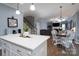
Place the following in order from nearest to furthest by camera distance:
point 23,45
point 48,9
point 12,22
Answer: point 23,45
point 48,9
point 12,22

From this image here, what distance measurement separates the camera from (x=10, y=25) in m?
2.20

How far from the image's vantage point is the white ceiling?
2010 mm

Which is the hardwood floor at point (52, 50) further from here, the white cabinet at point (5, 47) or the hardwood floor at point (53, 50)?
the white cabinet at point (5, 47)

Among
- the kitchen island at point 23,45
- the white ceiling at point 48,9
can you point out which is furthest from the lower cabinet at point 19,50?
the white ceiling at point 48,9

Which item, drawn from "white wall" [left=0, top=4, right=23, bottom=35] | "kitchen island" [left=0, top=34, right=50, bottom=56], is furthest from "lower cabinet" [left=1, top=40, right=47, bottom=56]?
"white wall" [left=0, top=4, right=23, bottom=35]

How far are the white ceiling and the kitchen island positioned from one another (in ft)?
1.34

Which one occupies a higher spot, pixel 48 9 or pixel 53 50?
pixel 48 9

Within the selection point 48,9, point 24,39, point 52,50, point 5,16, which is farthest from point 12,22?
point 52,50

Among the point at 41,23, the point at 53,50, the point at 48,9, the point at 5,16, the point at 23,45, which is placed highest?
the point at 48,9

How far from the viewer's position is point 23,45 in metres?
1.89

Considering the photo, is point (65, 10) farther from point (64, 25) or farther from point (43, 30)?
point (43, 30)

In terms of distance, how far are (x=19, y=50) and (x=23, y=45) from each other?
12cm

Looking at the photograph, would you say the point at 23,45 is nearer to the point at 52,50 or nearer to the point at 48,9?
the point at 52,50

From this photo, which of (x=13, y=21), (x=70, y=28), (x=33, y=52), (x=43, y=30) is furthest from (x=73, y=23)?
(x=13, y=21)
